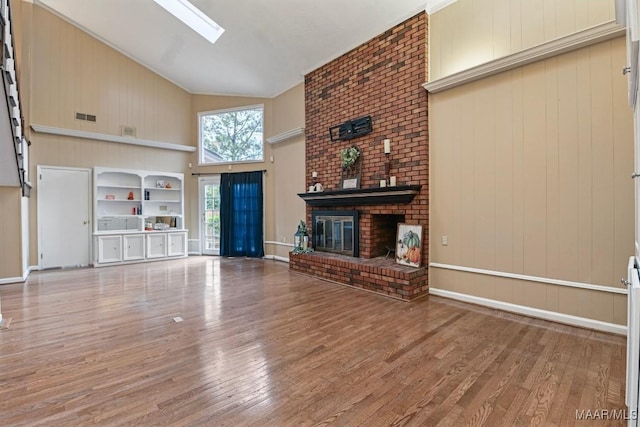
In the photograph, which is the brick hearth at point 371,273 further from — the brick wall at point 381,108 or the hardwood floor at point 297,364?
the brick wall at point 381,108

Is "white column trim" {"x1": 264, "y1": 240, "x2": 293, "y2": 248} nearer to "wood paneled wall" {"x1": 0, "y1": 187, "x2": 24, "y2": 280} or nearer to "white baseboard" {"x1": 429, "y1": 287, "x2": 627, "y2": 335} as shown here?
"white baseboard" {"x1": 429, "y1": 287, "x2": 627, "y2": 335}

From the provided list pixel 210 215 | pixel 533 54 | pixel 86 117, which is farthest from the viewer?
pixel 210 215

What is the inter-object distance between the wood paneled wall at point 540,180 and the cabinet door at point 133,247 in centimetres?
623

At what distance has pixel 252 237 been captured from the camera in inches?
289

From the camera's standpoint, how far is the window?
748cm

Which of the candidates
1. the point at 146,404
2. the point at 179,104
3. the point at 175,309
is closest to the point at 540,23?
the point at 146,404

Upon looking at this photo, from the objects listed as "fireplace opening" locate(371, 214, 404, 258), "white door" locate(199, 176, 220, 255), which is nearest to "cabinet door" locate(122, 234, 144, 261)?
"white door" locate(199, 176, 220, 255)

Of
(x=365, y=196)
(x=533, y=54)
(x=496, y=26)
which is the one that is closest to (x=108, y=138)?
(x=365, y=196)

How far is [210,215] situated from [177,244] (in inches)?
42.6

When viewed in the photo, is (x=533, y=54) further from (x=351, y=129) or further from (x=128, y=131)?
(x=128, y=131)

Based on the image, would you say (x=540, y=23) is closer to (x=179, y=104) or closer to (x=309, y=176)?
(x=309, y=176)

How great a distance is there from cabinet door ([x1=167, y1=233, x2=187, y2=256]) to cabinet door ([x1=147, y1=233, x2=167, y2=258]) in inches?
4.4

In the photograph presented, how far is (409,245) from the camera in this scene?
4.23 m

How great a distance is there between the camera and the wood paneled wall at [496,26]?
2912 mm
